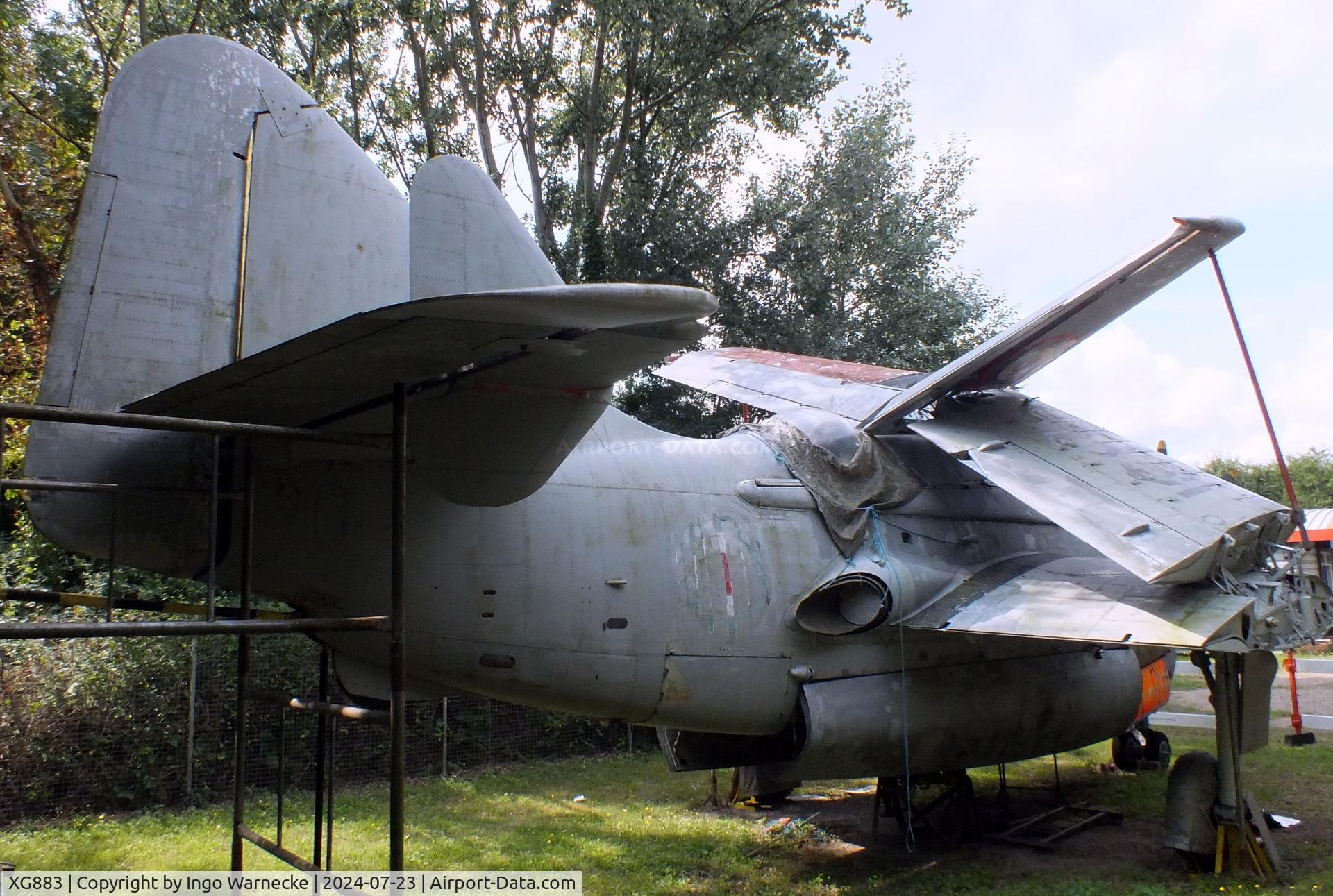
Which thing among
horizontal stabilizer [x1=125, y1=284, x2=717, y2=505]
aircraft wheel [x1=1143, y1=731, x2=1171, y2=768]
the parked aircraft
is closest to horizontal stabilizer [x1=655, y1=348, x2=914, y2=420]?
the parked aircraft

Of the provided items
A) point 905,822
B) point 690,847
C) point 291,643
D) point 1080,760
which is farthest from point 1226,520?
point 291,643

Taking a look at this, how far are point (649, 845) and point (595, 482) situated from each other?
413 cm

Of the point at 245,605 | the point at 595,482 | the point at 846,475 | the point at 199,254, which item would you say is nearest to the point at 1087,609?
the point at 846,475

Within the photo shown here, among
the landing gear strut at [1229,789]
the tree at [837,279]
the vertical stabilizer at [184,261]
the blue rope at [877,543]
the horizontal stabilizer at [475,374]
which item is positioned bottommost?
the landing gear strut at [1229,789]

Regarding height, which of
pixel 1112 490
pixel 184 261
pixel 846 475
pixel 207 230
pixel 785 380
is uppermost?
pixel 785 380

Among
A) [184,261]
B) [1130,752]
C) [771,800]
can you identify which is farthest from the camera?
[1130,752]

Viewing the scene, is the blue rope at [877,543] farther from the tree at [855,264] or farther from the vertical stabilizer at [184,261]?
the tree at [855,264]

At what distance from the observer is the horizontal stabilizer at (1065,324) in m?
7.02

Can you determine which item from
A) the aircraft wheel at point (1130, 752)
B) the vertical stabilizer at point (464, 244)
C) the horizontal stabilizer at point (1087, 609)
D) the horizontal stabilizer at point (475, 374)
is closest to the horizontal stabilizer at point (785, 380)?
the horizontal stabilizer at point (1087, 609)

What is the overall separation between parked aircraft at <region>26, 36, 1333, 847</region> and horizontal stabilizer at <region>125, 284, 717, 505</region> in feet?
0.07

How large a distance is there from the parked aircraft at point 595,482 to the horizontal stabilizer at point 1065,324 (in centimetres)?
3

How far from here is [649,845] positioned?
8773 mm

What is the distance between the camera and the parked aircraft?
4191mm

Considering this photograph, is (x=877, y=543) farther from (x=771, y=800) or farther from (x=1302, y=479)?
(x=1302, y=479)
